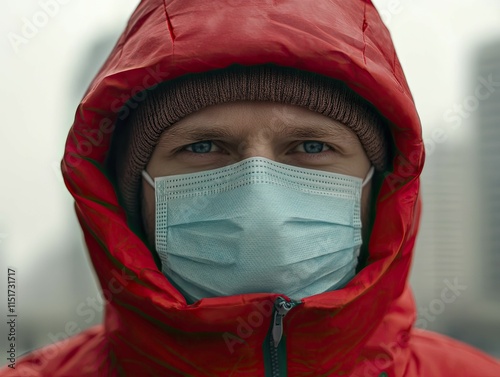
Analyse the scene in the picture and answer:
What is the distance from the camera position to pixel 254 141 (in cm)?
147

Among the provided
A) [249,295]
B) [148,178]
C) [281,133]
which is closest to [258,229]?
[249,295]

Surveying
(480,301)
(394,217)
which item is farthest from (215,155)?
(480,301)

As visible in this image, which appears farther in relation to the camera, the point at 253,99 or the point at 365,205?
the point at 365,205

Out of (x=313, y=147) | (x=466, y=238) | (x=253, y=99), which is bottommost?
(x=466, y=238)

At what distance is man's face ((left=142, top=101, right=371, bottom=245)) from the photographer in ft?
4.82

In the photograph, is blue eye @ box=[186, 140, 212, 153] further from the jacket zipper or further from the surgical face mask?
the jacket zipper

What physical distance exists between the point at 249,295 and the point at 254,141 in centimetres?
41

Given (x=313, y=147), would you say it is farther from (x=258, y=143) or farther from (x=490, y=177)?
(x=490, y=177)

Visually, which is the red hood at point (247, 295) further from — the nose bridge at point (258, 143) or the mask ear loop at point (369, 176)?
the nose bridge at point (258, 143)

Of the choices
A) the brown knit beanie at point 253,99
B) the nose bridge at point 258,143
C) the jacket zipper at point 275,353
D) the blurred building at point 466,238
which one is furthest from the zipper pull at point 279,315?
the blurred building at point 466,238

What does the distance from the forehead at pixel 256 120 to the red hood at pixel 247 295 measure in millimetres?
117

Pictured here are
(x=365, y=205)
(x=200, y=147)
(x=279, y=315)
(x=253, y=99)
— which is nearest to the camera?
(x=279, y=315)

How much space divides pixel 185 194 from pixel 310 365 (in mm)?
572

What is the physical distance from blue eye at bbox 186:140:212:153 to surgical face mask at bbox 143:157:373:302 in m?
0.07
